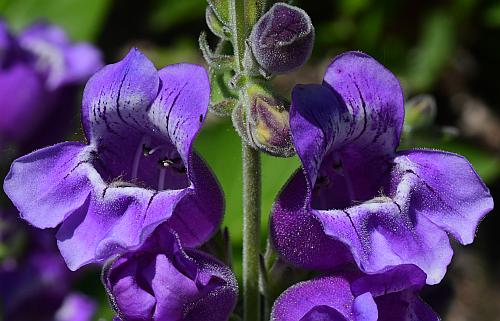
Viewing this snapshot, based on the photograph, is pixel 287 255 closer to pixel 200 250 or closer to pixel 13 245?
pixel 200 250

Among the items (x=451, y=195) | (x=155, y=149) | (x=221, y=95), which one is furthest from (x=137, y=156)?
(x=451, y=195)

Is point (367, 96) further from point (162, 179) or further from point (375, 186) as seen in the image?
point (162, 179)

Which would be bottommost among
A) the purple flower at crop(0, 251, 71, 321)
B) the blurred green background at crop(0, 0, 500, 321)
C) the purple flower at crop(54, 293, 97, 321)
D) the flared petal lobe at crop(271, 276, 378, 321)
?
the blurred green background at crop(0, 0, 500, 321)

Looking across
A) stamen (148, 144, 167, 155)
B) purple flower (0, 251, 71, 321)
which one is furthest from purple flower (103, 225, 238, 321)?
purple flower (0, 251, 71, 321)

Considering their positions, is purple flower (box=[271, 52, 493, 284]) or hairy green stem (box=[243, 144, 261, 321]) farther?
hairy green stem (box=[243, 144, 261, 321])

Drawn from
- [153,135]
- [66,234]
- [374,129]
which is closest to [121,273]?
[66,234]

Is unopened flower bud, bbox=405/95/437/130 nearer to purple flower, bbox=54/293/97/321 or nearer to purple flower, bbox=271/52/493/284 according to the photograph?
purple flower, bbox=271/52/493/284

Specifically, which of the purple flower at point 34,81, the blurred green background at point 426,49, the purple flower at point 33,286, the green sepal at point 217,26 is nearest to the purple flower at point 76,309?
the purple flower at point 33,286
